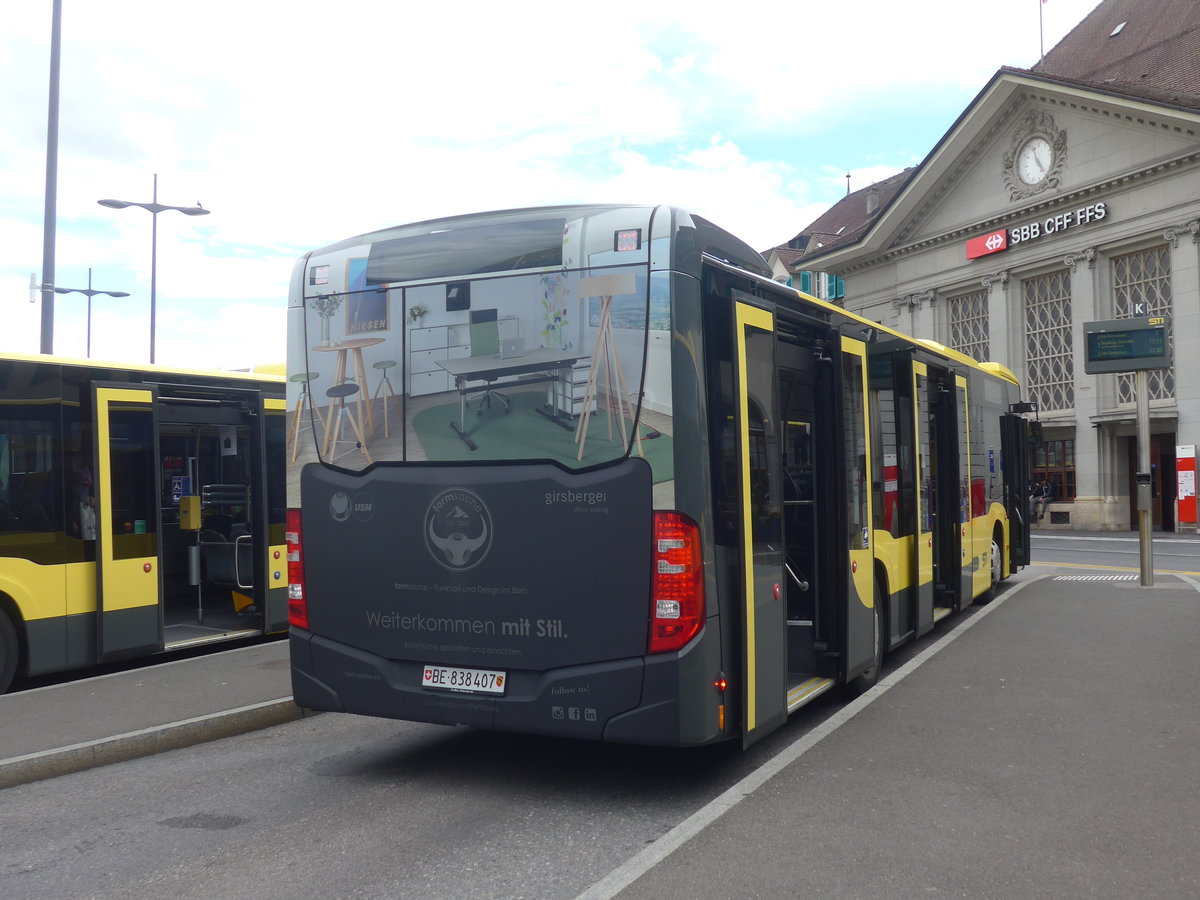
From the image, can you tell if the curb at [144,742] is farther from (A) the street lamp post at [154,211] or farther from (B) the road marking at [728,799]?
(A) the street lamp post at [154,211]

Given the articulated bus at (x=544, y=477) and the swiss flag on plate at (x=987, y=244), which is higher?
the swiss flag on plate at (x=987, y=244)

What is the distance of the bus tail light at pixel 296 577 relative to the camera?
626cm

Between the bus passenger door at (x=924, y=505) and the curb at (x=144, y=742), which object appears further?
the bus passenger door at (x=924, y=505)

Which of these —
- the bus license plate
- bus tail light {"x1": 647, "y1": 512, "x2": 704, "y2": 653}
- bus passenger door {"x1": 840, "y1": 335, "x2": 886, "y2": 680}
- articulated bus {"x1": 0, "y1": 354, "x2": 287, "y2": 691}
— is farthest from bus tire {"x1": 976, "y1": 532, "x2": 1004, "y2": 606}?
the bus license plate

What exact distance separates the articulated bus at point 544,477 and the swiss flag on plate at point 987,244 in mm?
37435

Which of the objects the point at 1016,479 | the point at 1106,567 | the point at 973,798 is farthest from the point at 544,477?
the point at 1106,567

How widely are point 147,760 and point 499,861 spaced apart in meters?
3.20

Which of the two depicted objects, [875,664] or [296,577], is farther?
[875,664]

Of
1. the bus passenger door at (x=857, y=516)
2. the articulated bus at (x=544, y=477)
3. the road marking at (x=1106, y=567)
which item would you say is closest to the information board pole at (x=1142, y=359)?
the road marking at (x=1106, y=567)

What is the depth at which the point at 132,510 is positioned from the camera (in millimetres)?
9531

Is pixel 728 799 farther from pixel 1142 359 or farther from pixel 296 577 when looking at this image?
pixel 1142 359

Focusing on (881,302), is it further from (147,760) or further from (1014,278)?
(147,760)

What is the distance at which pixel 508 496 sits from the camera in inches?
221

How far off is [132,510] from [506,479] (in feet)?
17.3
